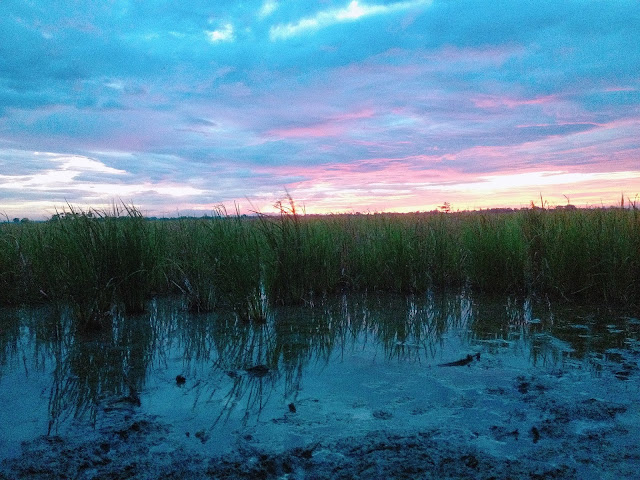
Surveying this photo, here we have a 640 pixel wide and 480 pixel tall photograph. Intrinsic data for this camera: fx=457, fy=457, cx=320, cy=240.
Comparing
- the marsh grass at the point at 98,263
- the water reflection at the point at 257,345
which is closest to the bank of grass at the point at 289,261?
the marsh grass at the point at 98,263

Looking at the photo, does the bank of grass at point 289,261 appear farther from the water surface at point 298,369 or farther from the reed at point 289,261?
the water surface at point 298,369

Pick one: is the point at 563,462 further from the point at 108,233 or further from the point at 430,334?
the point at 108,233

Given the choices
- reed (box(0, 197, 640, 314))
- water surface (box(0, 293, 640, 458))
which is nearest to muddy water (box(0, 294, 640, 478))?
water surface (box(0, 293, 640, 458))

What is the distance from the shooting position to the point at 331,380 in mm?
3270

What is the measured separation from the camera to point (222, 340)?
172 inches

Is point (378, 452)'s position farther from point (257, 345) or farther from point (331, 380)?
Answer: point (257, 345)

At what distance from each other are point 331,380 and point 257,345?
44.0 inches

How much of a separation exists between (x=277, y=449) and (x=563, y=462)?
1.37 m

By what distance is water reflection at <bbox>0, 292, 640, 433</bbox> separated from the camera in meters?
3.11

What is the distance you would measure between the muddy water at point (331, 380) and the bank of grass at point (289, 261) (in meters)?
0.47

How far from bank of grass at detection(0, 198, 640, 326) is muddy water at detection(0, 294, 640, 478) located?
0.47 meters

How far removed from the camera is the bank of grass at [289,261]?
497 centimetres

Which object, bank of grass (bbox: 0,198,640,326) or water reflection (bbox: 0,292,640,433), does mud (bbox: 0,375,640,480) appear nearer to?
water reflection (bbox: 0,292,640,433)

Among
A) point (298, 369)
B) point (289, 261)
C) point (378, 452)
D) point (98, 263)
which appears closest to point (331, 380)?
point (298, 369)
